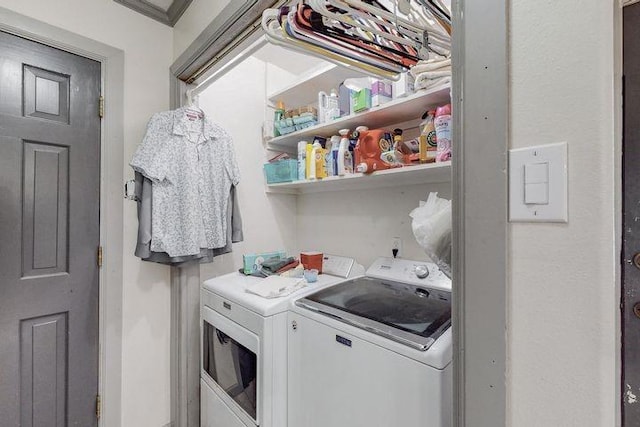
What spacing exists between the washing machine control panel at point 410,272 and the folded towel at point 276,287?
483 mm

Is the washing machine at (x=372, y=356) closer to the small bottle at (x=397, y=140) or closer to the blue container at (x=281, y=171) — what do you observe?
the small bottle at (x=397, y=140)

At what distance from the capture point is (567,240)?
1.55ft

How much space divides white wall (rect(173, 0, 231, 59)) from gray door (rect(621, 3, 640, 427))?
1409 mm

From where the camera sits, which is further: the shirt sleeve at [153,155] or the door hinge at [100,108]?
the door hinge at [100,108]

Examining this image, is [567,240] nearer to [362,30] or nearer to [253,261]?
[362,30]

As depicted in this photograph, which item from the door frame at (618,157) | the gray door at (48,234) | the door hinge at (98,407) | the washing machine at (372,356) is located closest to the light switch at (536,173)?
the door frame at (618,157)

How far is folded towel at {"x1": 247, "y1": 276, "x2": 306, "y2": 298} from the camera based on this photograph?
1.42 metres

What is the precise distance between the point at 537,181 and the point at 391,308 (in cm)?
85

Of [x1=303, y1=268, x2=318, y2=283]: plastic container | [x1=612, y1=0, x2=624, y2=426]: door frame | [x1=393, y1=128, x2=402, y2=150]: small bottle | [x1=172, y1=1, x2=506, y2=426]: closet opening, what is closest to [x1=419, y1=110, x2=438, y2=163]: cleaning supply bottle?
[x1=172, y1=1, x2=506, y2=426]: closet opening

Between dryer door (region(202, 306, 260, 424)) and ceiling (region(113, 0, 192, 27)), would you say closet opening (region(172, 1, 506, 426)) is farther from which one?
ceiling (region(113, 0, 192, 27))

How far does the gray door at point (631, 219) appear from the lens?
22.4 inches

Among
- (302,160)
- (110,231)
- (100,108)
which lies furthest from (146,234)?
(302,160)

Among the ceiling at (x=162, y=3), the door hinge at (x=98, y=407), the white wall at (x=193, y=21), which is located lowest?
the door hinge at (x=98, y=407)

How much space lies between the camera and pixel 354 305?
1245 mm
